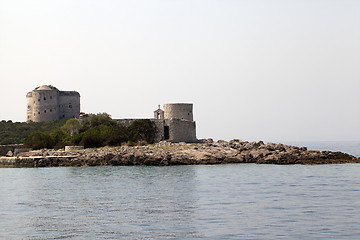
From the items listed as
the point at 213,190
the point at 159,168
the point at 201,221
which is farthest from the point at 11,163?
the point at 201,221

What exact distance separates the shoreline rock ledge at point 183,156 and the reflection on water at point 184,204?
4901mm

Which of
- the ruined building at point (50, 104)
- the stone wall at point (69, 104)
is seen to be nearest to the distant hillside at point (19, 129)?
the ruined building at point (50, 104)

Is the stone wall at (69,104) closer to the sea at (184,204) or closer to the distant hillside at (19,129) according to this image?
the distant hillside at (19,129)

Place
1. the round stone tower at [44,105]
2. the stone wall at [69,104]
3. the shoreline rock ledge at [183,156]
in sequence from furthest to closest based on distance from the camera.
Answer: the stone wall at [69,104], the round stone tower at [44,105], the shoreline rock ledge at [183,156]

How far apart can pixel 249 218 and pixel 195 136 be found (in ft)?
107

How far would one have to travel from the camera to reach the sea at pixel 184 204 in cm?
1398

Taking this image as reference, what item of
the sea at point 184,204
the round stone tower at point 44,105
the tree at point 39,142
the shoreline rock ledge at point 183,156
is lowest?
the sea at point 184,204

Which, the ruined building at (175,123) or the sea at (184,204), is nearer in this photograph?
the sea at (184,204)

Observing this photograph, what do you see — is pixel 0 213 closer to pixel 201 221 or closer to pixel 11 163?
pixel 201 221

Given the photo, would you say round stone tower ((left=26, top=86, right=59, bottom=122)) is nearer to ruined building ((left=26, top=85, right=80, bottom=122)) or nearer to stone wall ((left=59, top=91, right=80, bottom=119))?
ruined building ((left=26, top=85, right=80, bottom=122))

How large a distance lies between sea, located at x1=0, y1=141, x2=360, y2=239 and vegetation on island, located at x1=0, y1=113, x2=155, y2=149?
1182cm

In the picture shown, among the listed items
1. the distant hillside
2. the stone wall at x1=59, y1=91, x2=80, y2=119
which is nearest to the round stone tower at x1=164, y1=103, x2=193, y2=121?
the distant hillside

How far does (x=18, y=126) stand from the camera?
66562 millimetres

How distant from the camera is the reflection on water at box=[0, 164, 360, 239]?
1398cm
